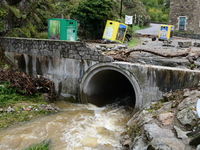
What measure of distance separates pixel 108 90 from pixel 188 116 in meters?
6.89

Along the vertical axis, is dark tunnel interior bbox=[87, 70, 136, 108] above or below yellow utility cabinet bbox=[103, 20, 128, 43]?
below

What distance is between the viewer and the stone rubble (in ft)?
15.2

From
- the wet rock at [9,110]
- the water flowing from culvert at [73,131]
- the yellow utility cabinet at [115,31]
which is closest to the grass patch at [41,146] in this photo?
the water flowing from culvert at [73,131]

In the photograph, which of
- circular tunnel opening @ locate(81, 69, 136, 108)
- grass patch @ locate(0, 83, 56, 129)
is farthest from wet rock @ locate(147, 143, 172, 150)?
circular tunnel opening @ locate(81, 69, 136, 108)

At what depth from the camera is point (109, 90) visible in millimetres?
12117

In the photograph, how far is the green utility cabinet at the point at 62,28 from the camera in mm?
11027

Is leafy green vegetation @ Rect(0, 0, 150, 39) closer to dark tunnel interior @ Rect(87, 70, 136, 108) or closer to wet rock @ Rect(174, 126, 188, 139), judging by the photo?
dark tunnel interior @ Rect(87, 70, 136, 108)

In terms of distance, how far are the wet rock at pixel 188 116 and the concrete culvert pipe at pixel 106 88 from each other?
3.05 m

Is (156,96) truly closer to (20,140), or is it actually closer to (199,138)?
(199,138)

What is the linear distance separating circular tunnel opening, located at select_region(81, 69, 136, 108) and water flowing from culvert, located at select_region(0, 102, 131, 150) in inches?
42.8

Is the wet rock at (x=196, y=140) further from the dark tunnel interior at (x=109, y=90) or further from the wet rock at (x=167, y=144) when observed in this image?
the dark tunnel interior at (x=109, y=90)

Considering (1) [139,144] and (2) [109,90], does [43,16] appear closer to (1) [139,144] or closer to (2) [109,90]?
(2) [109,90]

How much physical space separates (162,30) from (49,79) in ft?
37.4

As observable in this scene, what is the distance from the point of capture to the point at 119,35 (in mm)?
13641
